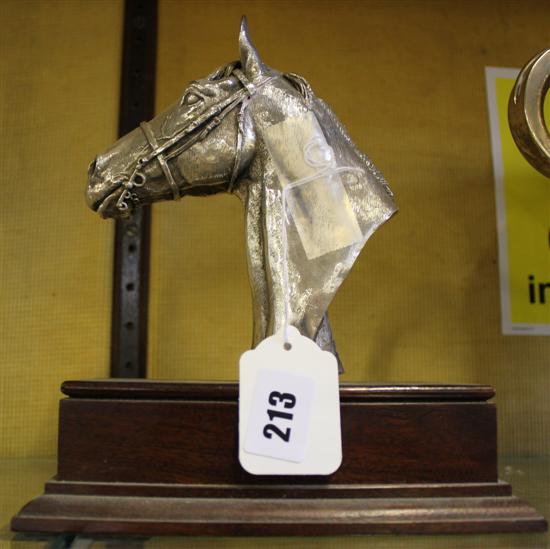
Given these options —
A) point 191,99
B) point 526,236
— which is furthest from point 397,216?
point 191,99

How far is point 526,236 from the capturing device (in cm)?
102

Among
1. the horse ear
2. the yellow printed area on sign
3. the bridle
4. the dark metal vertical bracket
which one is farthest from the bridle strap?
the yellow printed area on sign

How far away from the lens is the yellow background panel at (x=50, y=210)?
94cm

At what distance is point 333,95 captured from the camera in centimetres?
103

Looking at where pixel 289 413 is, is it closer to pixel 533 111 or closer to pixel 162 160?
pixel 162 160

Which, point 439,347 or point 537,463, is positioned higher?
point 439,347

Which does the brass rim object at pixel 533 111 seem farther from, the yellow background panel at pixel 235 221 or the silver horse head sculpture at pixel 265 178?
the yellow background panel at pixel 235 221

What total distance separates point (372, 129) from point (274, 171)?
0.45 meters

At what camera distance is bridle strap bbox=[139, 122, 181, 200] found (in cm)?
62

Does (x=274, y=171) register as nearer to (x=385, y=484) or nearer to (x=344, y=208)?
(x=344, y=208)

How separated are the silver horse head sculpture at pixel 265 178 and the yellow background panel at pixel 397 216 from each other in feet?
1.09

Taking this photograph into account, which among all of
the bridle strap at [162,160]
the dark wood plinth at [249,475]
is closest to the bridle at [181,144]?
the bridle strap at [162,160]

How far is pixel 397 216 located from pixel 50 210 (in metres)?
Result: 0.51

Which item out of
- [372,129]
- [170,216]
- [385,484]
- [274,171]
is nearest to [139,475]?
[385,484]
